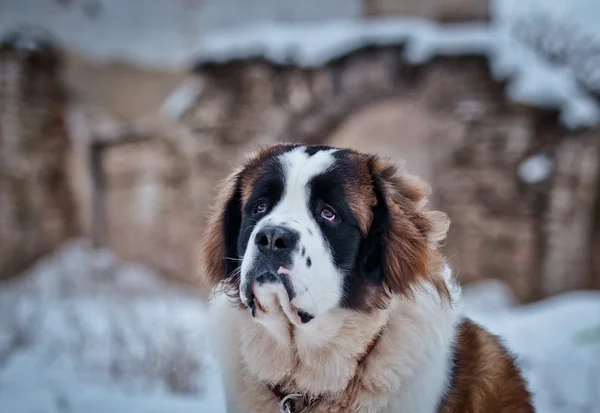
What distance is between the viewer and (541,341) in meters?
4.82

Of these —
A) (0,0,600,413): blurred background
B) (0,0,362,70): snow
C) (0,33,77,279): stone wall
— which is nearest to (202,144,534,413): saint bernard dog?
(0,0,600,413): blurred background

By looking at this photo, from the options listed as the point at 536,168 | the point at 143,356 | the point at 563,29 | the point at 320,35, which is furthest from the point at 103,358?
the point at 563,29

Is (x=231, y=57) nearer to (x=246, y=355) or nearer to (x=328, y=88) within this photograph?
(x=328, y=88)

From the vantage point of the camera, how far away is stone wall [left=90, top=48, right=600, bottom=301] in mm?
7582

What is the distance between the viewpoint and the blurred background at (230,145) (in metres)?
5.14

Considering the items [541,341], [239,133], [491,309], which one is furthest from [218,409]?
[239,133]

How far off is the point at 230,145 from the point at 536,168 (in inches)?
192

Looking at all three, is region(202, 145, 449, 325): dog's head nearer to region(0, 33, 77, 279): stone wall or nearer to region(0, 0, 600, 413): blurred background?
region(0, 0, 600, 413): blurred background

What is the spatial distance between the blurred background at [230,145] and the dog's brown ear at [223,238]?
81.1 inches

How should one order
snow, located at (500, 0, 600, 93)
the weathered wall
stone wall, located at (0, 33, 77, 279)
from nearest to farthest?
snow, located at (500, 0, 600, 93) < the weathered wall < stone wall, located at (0, 33, 77, 279)

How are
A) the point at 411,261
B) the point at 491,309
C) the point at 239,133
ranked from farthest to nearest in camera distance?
the point at 239,133 → the point at 491,309 → the point at 411,261

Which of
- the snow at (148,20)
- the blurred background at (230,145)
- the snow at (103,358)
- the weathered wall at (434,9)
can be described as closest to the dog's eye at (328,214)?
the snow at (103,358)

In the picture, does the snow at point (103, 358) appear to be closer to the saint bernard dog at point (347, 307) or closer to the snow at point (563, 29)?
the saint bernard dog at point (347, 307)

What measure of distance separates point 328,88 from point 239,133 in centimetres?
170
